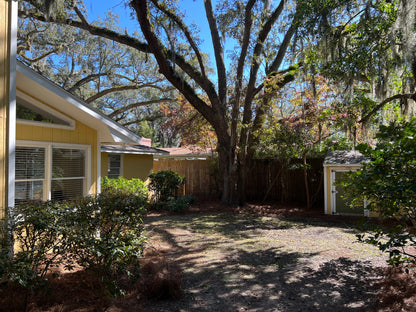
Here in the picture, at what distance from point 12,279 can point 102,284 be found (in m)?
0.96

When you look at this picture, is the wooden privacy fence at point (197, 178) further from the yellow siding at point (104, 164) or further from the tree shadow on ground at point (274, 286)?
the tree shadow on ground at point (274, 286)

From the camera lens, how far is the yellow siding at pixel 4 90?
4264mm

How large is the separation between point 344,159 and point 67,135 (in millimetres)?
9595

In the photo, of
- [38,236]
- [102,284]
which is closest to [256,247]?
[102,284]

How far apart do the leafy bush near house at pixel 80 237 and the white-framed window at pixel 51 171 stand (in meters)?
1.87

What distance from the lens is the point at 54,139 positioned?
579 cm

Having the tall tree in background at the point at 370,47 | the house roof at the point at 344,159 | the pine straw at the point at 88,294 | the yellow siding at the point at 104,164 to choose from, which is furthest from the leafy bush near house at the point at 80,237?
the house roof at the point at 344,159

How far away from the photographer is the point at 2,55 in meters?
4.36

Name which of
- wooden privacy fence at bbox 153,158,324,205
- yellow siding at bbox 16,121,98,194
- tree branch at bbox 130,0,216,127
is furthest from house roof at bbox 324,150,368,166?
yellow siding at bbox 16,121,98,194

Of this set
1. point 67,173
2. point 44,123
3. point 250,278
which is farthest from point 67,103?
point 250,278

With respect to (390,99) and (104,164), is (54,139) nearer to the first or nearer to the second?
(104,164)

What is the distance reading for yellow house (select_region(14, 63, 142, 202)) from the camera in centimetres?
524

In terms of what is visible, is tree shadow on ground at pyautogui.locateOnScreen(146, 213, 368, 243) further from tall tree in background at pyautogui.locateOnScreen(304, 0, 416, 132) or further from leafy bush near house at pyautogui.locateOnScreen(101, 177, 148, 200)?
tall tree in background at pyautogui.locateOnScreen(304, 0, 416, 132)

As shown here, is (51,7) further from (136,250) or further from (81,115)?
(136,250)
